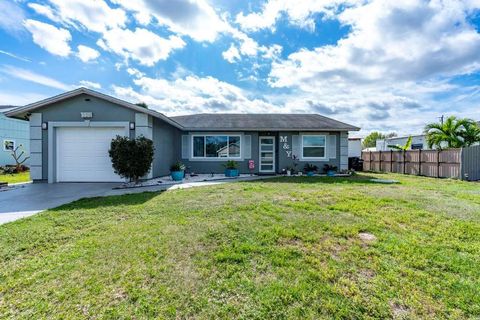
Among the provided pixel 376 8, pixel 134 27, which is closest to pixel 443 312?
pixel 376 8

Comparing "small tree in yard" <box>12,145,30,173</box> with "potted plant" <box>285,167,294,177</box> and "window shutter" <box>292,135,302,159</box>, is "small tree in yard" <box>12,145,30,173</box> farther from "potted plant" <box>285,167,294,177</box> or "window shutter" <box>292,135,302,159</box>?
"window shutter" <box>292,135,302,159</box>

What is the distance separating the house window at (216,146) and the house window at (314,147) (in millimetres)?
3932

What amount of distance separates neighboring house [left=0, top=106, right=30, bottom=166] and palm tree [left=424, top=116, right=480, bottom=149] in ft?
93.2

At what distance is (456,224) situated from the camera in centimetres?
423

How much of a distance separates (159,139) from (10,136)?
14537 mm

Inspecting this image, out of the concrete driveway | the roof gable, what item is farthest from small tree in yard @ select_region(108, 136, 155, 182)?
the roof gable

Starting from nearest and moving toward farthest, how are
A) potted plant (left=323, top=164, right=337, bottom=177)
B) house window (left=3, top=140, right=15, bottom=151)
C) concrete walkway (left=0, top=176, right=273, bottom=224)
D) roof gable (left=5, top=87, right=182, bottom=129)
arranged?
concrete walkway (left=0, top=176, right=273, bottom=224), roof gable (left=5, top=87, right=182, bottom=129), potted plant (left=323, top=164, right=337, bottom=177), house window (left=3, top=140, right=15, bottom=151)

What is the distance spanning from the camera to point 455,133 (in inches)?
557

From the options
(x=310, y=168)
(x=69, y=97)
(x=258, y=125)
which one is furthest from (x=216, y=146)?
(x=69, y=97)

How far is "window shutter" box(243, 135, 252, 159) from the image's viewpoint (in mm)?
13414

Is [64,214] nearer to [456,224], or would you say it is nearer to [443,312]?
[443,312]

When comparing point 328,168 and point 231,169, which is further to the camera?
point 328,168

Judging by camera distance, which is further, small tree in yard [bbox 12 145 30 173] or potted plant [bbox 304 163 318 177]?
small tree in yard [bbox 12 145 30 173]

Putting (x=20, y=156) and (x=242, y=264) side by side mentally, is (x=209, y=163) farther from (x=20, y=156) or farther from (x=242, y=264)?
(x=20, y=156)
